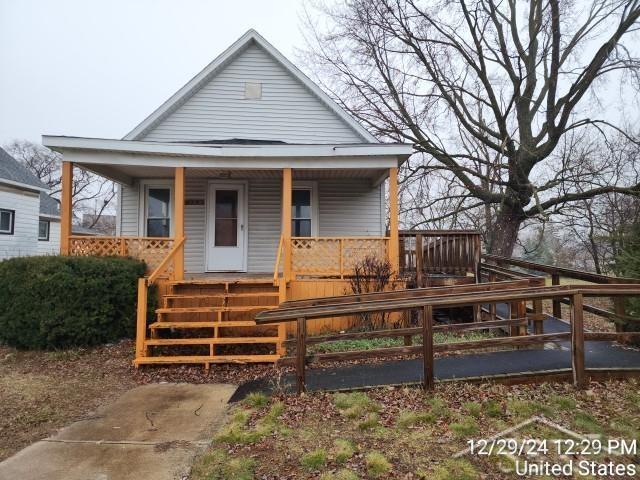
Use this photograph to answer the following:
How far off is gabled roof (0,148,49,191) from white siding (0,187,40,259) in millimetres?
392

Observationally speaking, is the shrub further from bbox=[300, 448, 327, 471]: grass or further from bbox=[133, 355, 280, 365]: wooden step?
bbox=[300, 448, 327, 471]: grass

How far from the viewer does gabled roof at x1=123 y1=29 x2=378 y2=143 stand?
33.9 feet

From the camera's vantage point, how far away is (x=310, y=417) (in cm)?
381

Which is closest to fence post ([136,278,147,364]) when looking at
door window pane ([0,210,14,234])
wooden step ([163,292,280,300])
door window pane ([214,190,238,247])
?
wooden step ([163,292,280,300])

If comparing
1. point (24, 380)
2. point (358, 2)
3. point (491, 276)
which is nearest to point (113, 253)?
point (24, 380)

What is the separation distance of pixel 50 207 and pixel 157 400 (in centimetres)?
2188

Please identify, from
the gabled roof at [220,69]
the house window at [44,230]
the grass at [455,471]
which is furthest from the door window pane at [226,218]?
the house window at [44,230]

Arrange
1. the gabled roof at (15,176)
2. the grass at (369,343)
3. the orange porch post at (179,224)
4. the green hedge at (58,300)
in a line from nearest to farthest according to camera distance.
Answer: the grass at (369,343) < the green hedge at (58,300) < the orange porch post at (179,224) < the gabled roof at (15,176)

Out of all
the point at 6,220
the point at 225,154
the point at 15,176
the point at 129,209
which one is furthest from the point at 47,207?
the point at 225,154

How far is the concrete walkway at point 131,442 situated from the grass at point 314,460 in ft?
3.29

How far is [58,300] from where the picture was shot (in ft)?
22.1

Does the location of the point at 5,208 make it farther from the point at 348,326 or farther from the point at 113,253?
the point at 348,326

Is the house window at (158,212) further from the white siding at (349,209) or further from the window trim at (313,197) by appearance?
the white siding at (349,209)

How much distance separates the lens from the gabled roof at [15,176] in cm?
1516
